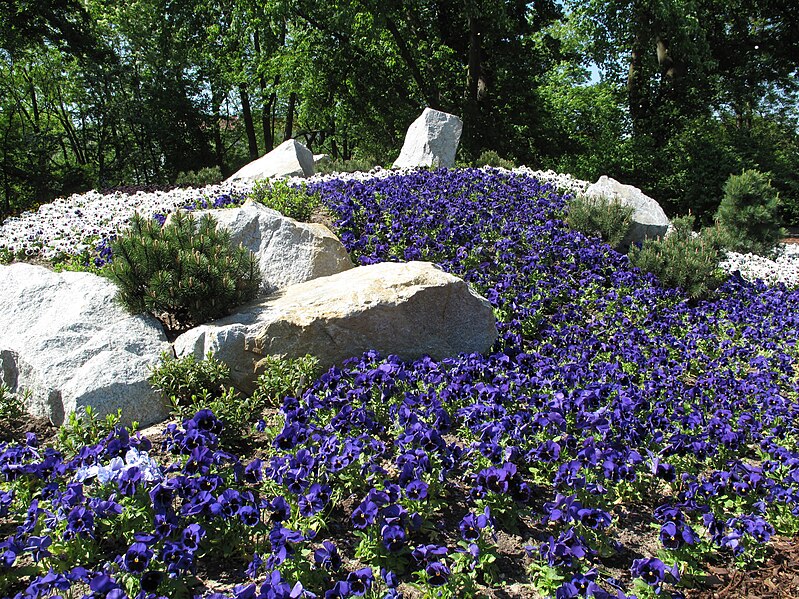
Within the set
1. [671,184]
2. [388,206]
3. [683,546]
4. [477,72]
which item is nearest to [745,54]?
[671,184]

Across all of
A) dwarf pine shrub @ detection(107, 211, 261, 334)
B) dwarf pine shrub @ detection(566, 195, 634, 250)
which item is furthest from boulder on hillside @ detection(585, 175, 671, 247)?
dwarf pine shrub @ detection(107, 211, 261, 334)

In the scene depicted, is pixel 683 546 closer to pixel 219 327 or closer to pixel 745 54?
pixel 219 327

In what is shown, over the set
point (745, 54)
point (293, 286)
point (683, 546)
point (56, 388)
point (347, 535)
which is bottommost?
point (683, 546)

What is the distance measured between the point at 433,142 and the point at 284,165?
3.50 metres

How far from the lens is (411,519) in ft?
10.0

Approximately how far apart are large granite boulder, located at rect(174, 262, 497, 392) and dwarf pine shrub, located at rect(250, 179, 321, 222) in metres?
2.84

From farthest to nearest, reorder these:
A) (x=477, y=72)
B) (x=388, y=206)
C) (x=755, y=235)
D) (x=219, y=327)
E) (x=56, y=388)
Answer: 1. (x=477, y=72)
2. (x=755, y=235)
3. (x=388, y=206)
4. (x=219, y=327)
5. (x=56, y=388)

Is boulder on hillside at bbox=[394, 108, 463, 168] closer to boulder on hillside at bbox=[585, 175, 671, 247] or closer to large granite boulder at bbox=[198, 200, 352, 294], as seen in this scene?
boulder on hillside at bbox=[585, 175, 671, 247]

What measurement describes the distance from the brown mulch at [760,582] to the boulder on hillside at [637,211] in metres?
6.86

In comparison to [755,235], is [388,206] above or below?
above

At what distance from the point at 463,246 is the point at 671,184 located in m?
13.3

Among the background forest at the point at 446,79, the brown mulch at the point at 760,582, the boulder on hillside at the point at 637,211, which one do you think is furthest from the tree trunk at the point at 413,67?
the brown mulch at the point at 760,582

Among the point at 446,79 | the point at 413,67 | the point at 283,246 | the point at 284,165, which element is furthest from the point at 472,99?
the point at 283,246

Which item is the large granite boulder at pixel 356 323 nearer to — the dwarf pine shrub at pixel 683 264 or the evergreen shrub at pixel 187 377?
the evergreen shrub at pixel 187 377
